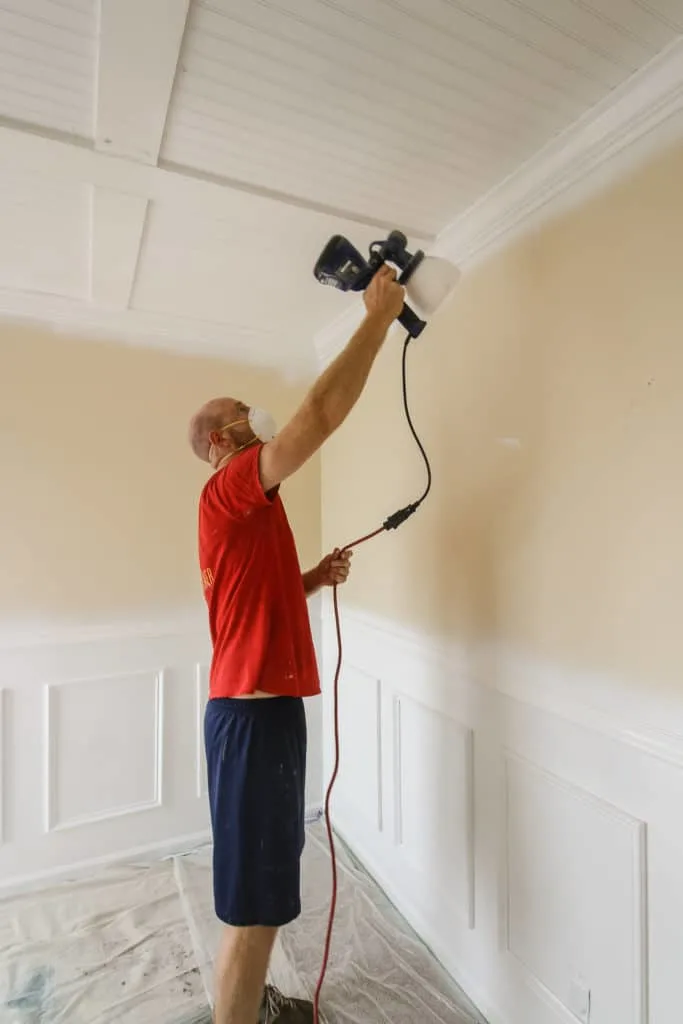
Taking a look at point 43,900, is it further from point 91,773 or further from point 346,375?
point 346,375

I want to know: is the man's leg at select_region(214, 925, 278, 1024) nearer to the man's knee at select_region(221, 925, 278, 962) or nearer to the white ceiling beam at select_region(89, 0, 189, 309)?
the man's knee at select_region(221, 925, 278, 962)

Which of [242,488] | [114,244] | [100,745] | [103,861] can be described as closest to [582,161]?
[242,488]

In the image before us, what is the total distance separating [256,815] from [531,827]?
0.65m

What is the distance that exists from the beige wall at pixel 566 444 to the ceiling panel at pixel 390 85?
0.22 metres

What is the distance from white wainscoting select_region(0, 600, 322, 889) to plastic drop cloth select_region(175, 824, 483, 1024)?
286mm

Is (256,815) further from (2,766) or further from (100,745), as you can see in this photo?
(2,766)

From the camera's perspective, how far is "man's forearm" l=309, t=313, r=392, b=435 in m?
1.09

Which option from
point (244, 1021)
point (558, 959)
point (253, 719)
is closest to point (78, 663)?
point (253, 719)

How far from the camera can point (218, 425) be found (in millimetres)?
1448

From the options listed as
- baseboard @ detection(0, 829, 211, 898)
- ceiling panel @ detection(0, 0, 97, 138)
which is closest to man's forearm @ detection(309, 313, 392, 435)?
ceiling panel @ detection(0, 0, 97, 138)

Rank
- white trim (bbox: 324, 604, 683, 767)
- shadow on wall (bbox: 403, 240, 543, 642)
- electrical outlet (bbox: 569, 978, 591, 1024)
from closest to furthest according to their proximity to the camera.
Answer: white trim (bbox: 324, 604, 683, 767) < electrical outlet (bbox: 569, 978, 591, 1024) < shadow on wall (bbox: 403, 240, 543, 642)

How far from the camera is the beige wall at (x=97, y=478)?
202 cm

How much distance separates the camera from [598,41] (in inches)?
38.3

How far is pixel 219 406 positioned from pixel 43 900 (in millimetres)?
1854
